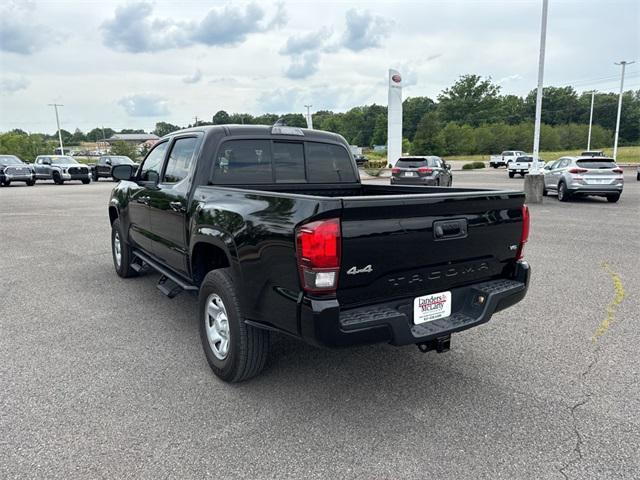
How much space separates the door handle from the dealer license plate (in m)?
2.16

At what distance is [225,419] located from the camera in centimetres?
293

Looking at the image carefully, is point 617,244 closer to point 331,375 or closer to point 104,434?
point 331,375

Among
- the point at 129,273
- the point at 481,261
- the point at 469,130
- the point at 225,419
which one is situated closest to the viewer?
the point at 225,419

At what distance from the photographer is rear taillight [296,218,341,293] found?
8.17 ft

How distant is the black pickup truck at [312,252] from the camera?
2568 millimetres

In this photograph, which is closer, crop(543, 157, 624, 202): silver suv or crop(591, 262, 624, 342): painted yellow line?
crop(591, 262, 624, 342): painted yellow line


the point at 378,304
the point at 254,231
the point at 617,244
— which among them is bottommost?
the point at 617,244

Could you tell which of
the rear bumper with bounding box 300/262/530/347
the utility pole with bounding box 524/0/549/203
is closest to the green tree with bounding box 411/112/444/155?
the utility pole with bounding box 524/0/549/203

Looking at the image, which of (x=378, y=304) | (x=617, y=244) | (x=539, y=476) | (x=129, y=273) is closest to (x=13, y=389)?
(x=378, y=304)

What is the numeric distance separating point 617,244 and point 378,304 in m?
7.96

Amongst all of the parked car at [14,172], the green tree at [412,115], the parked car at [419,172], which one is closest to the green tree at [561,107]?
the green tree at [412,115]

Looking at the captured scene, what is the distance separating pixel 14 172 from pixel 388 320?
2920cm

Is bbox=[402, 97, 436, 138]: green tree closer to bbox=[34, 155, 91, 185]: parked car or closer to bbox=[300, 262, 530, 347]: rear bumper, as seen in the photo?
bbox=[34, 155, 91, 185]: parked car

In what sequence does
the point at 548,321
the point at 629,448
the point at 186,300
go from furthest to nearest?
the point at 186,300, the point at 548,321, the point at 629,448
